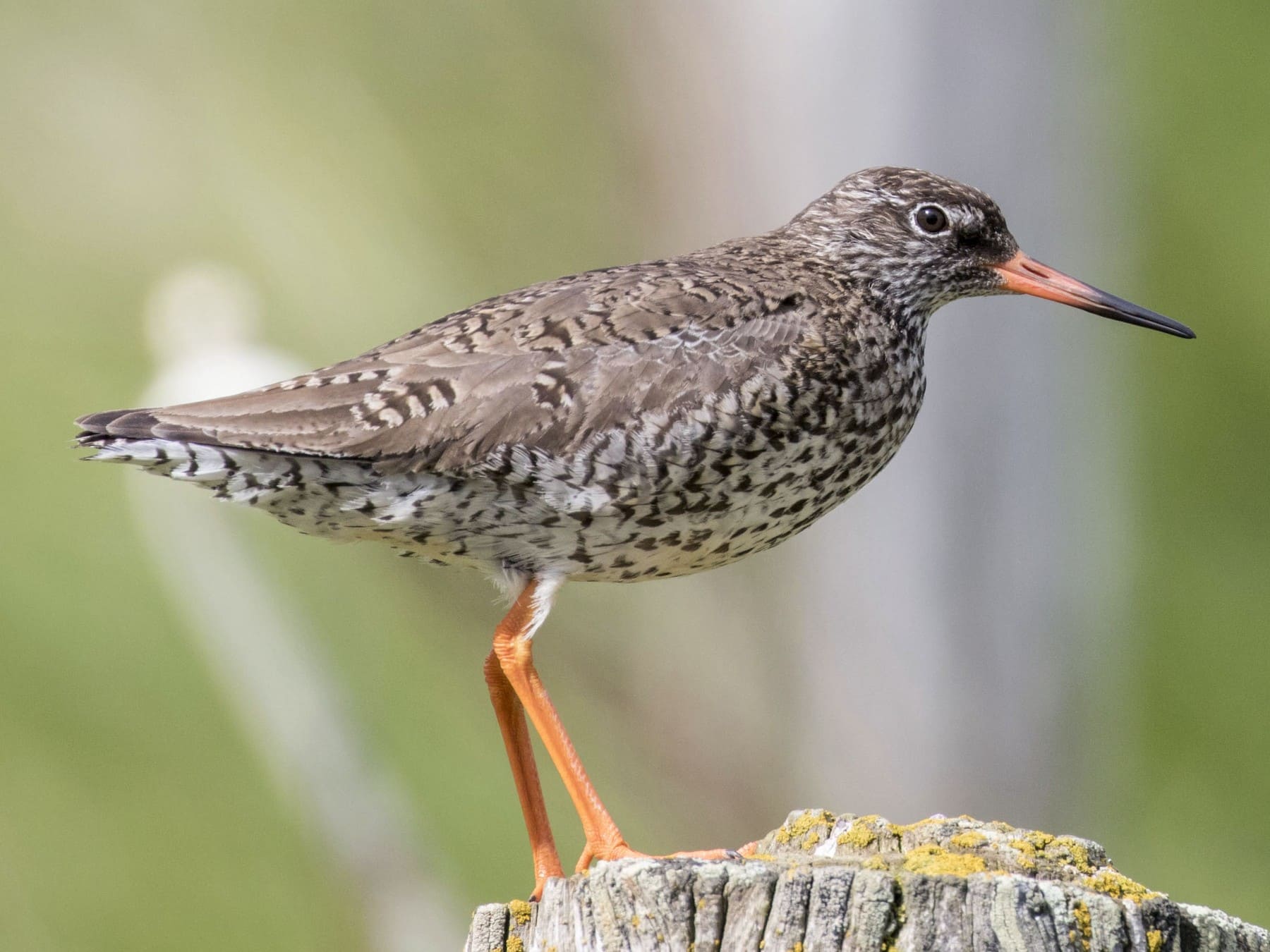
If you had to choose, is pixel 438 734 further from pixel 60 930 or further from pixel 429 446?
pixel 429 446

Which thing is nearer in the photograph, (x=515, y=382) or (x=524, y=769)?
(x=515, y=382)

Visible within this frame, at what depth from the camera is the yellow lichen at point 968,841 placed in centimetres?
340

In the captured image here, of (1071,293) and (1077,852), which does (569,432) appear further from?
(1071,293)

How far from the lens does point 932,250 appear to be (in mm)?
5125

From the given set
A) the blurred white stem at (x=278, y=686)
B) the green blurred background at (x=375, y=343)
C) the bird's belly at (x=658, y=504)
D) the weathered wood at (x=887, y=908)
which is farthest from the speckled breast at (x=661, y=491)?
the green blurred background at (x=375, y=343)

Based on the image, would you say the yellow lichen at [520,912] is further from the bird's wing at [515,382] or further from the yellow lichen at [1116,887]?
the yellow lichen at [1116,887]

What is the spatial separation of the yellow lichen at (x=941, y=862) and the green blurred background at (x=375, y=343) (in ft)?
18.4

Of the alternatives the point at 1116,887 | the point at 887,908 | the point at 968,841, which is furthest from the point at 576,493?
the point at 1116,887

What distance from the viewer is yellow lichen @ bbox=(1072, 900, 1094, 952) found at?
2.86 m

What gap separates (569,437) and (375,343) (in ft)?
22.0

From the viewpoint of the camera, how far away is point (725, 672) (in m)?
9.44

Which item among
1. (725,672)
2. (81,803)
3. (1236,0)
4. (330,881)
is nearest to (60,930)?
(81,803)

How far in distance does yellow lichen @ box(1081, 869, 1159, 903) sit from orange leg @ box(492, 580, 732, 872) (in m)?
1.45

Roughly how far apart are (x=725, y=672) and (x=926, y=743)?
1.79m
